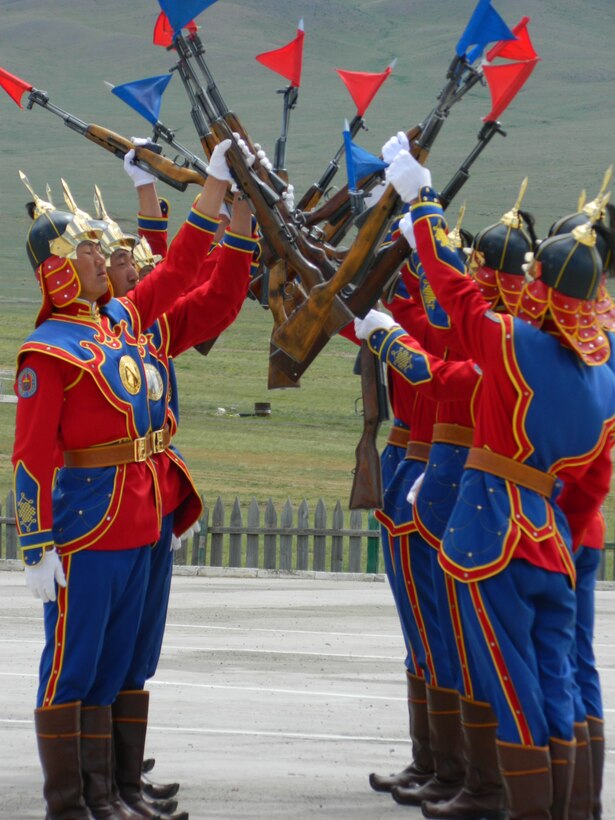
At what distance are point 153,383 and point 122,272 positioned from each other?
46cm

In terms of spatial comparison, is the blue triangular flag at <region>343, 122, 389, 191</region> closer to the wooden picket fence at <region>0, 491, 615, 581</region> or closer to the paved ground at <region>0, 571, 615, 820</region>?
the paved ground at <region>0, 571, 615, 820</region>

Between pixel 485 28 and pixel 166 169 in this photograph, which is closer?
pixel 485 28

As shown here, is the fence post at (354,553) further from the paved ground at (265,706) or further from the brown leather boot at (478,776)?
the brown leather boot at (478,776)

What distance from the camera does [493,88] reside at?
6.05 metres

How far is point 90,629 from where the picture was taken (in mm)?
5238

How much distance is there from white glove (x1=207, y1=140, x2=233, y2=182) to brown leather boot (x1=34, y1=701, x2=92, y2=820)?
6.66ft

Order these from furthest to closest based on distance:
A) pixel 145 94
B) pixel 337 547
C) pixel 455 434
Answer: pixel 337 547 < pixel 145 94 < pixel 455 434

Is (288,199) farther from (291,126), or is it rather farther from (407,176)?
(291,126)

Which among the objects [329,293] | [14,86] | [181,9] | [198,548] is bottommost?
[198,548]

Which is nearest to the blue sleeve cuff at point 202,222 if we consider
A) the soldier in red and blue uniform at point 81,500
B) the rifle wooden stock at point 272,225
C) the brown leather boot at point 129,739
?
the rifle wooden stock at point 272,225

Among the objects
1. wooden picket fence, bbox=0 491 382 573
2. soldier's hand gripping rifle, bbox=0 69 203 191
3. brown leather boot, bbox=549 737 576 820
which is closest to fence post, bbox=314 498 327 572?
wooden picket fence, bbox=0 491 382 573

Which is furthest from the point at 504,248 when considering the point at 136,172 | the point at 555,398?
the point at 136,172

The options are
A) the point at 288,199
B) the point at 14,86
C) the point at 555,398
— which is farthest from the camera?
the point at 14,86

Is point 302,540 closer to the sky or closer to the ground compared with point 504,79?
closer to the ground
